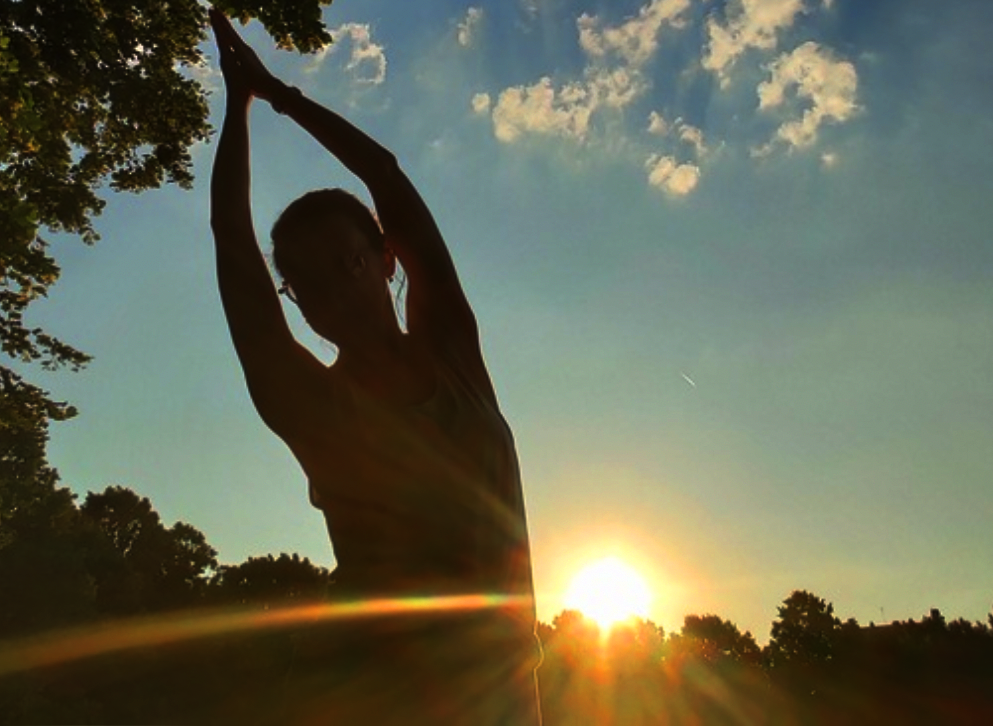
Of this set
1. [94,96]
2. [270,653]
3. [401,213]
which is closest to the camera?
[401,213]

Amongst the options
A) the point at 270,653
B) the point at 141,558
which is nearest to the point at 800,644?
→ the point at 270,653

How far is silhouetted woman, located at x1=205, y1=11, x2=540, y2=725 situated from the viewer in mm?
1428

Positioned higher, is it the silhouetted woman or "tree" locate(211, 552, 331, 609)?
"tree" locate(211, 552, 331, 609)

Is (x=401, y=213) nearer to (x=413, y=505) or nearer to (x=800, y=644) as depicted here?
(x=413, y=505)

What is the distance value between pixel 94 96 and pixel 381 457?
12579 mm

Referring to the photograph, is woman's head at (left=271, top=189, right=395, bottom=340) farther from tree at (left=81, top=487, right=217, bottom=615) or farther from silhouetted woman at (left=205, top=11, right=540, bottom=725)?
tree at (left=81, top=487, right=217, bottom=615)

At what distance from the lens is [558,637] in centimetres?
3145

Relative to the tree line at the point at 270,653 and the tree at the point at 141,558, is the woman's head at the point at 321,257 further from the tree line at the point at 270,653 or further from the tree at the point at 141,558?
the tree at the point at 141,558

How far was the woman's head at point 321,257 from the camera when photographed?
1.74m

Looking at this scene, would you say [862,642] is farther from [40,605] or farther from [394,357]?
[40,605]

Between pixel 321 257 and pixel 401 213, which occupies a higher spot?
pixel 401 213

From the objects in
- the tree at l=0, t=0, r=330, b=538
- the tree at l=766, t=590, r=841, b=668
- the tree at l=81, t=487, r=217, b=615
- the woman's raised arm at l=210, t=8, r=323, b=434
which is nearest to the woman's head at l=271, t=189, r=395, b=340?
the woman's raised arm at l=210, t=8, r=323, b=434

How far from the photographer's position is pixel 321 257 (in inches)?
68.2

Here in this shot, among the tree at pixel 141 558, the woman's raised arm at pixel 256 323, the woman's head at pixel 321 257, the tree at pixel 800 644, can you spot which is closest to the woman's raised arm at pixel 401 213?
the woman's head at pixel 321 257
